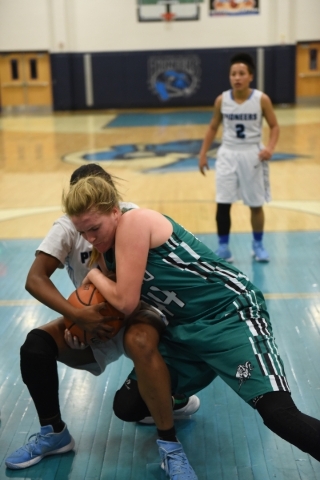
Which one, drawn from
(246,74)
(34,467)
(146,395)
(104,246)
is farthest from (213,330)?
(246,74)

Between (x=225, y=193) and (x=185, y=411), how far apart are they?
293cm

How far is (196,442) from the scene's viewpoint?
3.02m

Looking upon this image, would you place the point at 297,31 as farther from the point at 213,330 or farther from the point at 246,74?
the point at 213,330

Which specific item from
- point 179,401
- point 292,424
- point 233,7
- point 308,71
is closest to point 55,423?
point 179,401

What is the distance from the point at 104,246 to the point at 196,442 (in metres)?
1.04

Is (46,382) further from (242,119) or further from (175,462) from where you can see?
(242,119)

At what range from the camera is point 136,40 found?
2038 cm

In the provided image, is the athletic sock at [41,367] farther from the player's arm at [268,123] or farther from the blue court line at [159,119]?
the blue court line at [159,119]

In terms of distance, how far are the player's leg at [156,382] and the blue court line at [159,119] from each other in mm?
14179

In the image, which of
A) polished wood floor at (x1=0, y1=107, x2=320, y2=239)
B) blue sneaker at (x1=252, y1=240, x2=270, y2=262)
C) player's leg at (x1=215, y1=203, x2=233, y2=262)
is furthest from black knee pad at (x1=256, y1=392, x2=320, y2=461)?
player's leg at (x1=215, y1=203, x2=233, y2=262)

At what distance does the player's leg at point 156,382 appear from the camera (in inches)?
103

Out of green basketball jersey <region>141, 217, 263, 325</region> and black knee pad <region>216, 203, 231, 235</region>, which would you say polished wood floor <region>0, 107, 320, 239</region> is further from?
green basketball jersey <region>141, 217, 263, 325</region>

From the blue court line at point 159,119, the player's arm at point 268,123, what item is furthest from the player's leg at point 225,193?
the blue court line at point 159,119

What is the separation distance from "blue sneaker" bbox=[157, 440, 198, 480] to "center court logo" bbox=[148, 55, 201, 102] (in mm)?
18766
